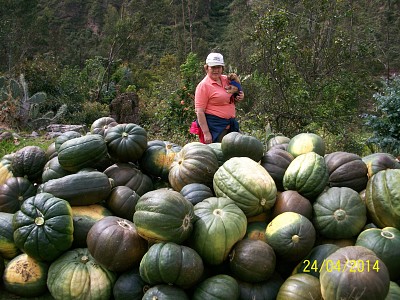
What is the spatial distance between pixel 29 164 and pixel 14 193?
0.31 m

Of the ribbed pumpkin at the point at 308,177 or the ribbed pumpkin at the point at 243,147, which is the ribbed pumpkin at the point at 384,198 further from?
the ribbed pumpkin at the point at 243,147

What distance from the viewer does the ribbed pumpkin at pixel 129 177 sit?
3.67m

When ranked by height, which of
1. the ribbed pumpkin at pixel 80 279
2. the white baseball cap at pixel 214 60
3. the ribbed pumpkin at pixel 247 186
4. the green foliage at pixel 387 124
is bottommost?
the green foliage at pixel 387 124

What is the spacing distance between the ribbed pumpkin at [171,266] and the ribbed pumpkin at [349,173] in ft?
4.36

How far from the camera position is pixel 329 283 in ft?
8.01

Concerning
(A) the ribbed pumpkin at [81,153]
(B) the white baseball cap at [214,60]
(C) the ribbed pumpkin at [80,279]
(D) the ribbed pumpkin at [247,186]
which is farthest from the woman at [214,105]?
(C) the ribbed pumpkin at [80,279]

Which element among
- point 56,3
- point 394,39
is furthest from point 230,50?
point 56,3

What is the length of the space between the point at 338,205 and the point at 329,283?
733 mm

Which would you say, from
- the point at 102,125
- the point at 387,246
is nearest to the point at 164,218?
the point at 387,246

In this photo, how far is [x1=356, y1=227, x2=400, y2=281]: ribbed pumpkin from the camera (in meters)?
2.72

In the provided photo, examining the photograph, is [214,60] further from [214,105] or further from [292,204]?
[292,204]

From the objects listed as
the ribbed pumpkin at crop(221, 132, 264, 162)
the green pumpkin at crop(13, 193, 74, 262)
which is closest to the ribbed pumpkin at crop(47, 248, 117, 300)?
the green pumpkin at crop(13, 193, 74, 262)

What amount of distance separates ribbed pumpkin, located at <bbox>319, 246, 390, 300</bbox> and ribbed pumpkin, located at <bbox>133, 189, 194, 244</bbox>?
2.99ft

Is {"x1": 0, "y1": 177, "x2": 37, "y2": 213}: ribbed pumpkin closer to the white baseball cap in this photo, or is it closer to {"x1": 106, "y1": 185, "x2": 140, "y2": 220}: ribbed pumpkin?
{"x1": 106, "y1": 185, "x2": 140, "y2": 220}: ribbed pumpkin
